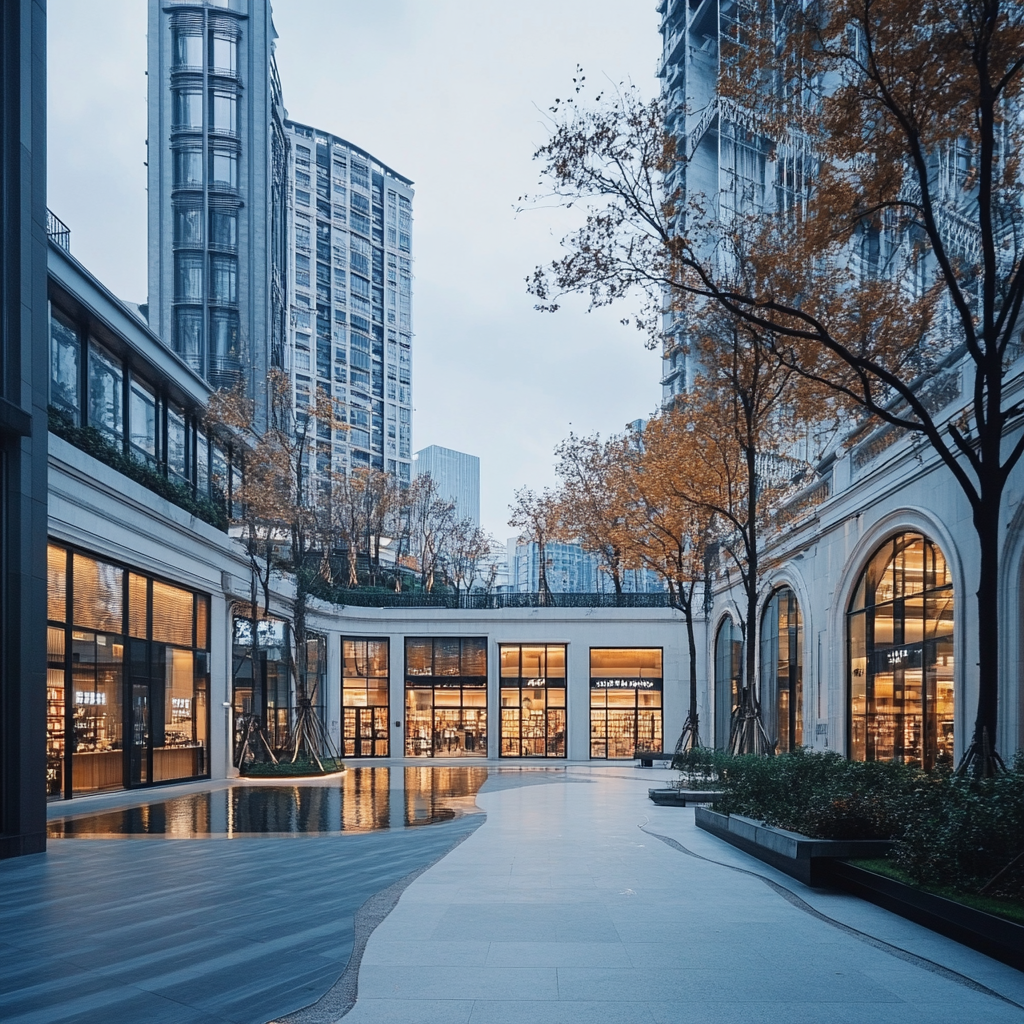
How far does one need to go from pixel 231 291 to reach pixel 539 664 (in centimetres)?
2892

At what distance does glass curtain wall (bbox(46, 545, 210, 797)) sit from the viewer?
22.2m

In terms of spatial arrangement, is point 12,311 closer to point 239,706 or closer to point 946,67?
point 946,67

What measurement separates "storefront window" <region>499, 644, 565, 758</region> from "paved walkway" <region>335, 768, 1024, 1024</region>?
3297cm

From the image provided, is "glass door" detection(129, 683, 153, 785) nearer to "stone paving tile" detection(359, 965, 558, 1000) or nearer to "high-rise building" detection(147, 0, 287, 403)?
"stone paving tile" detection(359, 965, 558, 1000)

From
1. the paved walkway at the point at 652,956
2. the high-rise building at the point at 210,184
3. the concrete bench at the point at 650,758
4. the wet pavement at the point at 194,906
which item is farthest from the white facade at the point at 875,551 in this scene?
the high-rise building at the point at 210,184

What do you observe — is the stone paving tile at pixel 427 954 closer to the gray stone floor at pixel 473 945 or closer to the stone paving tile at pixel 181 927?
the gray stone floor at pixel 473 945

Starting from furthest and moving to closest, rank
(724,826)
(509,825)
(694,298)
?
1. (694,298)
2. (509,825)
3. (724,826)

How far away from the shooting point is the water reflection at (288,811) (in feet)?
58.7

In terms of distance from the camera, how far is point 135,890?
11.3 meters

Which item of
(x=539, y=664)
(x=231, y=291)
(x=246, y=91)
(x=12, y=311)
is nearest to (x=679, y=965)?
(x=12, y=311)

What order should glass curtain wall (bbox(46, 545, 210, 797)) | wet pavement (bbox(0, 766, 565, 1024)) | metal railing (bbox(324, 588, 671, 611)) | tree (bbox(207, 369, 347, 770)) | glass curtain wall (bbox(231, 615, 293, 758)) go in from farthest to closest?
metal railing (bbox(324, 588, 671, 611)), glass curtain wall (bbox(231, 615, 293, 758)), tree (bbox(207, 369, 347, 770)), glass curtain wall (bbox(46, 545, 210, 797)), wet pavement (bbox(0, 766, 565, 1024))

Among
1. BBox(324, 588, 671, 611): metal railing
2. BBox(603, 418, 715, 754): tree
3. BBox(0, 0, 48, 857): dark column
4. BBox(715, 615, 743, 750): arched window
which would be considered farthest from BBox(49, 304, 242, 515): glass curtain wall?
BBox(715, 615, 743, 750): arched window

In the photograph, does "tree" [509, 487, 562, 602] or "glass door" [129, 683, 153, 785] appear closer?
"glass door" [129, 683, 153, 785]

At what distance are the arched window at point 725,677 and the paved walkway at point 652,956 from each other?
25593 mm
